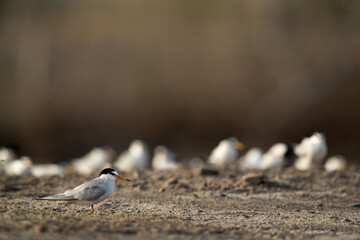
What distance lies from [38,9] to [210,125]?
18.0 metres

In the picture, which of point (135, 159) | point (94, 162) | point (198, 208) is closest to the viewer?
point (198, 208)

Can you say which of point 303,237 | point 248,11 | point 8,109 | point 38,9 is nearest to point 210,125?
point 248,11

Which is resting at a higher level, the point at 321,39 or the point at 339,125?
the point at 321,39

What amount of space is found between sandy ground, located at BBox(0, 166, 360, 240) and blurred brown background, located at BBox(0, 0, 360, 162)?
13.0 m

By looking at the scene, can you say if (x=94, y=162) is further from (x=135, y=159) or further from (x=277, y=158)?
(x=277, y=158)

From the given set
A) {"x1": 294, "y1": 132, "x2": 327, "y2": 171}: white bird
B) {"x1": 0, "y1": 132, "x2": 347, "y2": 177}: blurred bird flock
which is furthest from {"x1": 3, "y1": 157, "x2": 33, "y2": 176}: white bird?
{"x1": 294, "y1": 132, "x2": 327, "y2": 171}: white bird

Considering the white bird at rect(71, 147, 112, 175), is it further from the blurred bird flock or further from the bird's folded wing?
the bird's folded wing

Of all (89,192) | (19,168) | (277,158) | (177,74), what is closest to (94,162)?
(19,168)

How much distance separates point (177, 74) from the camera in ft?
108

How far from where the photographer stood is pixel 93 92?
3300 centimetres

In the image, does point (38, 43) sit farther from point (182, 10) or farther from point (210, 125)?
point (210, 125)

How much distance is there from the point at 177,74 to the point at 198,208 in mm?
24000

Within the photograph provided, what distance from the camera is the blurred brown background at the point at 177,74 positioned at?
27750mm

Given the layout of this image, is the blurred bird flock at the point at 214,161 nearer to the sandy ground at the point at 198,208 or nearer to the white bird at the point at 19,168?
the white bird at the point at 19,168
